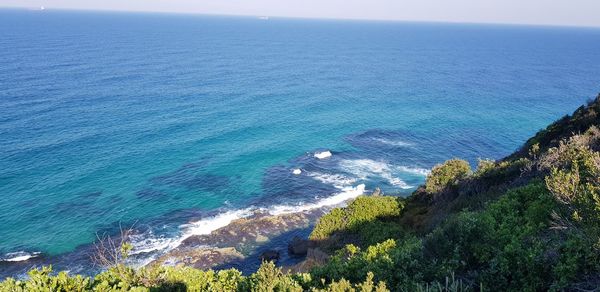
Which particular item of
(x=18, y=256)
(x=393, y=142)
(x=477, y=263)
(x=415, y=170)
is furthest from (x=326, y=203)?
(x=477, y=263)

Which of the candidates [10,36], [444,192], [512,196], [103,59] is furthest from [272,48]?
[512,196]

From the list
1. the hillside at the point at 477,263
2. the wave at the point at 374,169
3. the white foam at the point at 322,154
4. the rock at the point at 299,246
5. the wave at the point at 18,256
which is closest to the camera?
the hillside at the point at 477,263

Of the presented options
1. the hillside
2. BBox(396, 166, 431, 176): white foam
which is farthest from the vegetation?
BBox(396, 166, 431, 176): white foam

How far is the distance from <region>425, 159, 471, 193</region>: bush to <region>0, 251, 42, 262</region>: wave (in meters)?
36.0

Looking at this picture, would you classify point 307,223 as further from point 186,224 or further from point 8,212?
point 8,212

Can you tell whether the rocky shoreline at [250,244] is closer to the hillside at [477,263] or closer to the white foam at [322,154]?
the white foam at [322,154]

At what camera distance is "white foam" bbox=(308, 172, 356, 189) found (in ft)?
176

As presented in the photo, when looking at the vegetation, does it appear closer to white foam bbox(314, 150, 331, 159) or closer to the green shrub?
the green shrub

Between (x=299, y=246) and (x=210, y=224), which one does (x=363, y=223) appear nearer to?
(x=299, y=246)

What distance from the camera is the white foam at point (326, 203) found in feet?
154

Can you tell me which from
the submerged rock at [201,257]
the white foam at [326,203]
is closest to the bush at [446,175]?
the white foam at [326,203]

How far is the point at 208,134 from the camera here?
65562mm

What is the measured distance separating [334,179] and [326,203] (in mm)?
6676

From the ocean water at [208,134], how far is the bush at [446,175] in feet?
42.7
